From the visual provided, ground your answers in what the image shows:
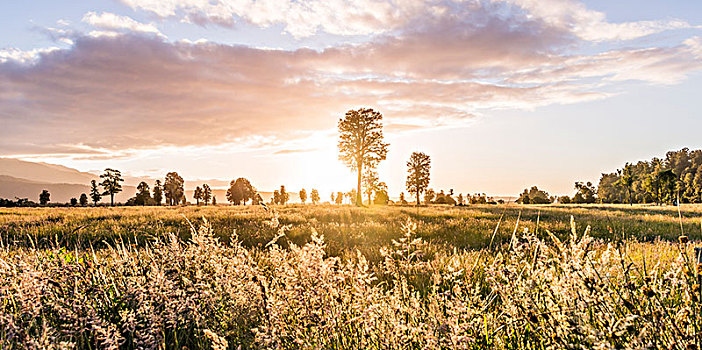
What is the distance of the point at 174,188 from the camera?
100625mm

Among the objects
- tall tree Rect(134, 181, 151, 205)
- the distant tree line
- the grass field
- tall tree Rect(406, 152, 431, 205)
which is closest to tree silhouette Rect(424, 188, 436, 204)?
tall tree Rect(406, 152, 431, 205)

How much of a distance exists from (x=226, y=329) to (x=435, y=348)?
6.98 feet

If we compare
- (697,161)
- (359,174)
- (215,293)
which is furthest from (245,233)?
(697,161)

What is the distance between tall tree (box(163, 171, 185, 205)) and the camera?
99.1 metres

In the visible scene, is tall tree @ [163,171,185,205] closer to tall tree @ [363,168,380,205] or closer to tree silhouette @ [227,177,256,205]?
tree silhouette @ [227,177,256,205]

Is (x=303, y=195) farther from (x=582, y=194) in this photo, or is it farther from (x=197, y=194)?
(x=582, y=194)

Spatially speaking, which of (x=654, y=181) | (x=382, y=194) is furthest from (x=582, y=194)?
(x=382, y=194)

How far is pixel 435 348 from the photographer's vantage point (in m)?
2.28

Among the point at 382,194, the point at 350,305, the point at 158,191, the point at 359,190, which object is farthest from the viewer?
the point at 158,191

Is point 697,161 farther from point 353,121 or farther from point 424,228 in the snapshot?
point 424,228

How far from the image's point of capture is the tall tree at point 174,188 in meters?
99.1

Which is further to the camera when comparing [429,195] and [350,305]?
[429,195]

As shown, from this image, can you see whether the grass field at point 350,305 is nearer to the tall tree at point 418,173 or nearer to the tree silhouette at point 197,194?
the tall tree at point 418,173

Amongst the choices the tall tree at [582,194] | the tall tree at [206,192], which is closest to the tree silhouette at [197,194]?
the tall tree at [206,192]
